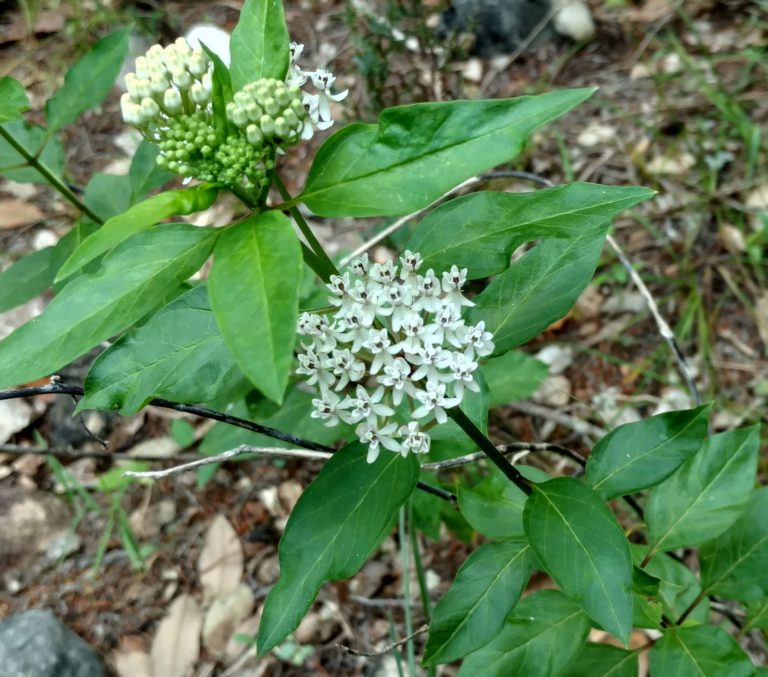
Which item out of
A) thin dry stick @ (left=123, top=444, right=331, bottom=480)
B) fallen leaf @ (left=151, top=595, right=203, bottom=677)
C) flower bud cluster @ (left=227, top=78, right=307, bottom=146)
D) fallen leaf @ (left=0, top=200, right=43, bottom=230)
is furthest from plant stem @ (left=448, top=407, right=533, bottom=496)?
fallen leaf @ (left=0, top=200, right=43, bottom=230)

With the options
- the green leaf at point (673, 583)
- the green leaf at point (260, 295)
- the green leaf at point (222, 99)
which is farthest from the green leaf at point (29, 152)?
the green leaf at point (673, 583)

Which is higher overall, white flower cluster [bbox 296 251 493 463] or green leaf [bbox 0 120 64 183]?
green leaf [bbox 0 120 64 183]

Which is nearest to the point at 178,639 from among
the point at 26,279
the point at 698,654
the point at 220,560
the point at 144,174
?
the point at 220,560

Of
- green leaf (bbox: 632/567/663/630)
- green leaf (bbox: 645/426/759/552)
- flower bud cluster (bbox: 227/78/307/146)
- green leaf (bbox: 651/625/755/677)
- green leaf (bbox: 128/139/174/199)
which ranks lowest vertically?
green leaf (bbox: 651/625/755/677)

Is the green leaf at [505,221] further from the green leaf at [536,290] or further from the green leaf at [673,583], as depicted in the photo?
the green leaf at [673,583]

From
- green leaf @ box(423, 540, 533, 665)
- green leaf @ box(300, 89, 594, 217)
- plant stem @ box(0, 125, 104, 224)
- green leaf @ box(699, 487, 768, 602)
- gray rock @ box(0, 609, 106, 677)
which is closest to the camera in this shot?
green leaf @ box(300, 89, 594, 217)

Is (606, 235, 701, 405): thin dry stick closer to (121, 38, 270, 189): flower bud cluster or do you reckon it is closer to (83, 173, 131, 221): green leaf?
(121, 38, 270, 189): flower bud cluster

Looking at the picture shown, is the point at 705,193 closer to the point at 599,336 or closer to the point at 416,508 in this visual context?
the point at 599,336

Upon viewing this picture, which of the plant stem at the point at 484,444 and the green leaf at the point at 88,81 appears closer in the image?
the plant stem at the point at 484,444
